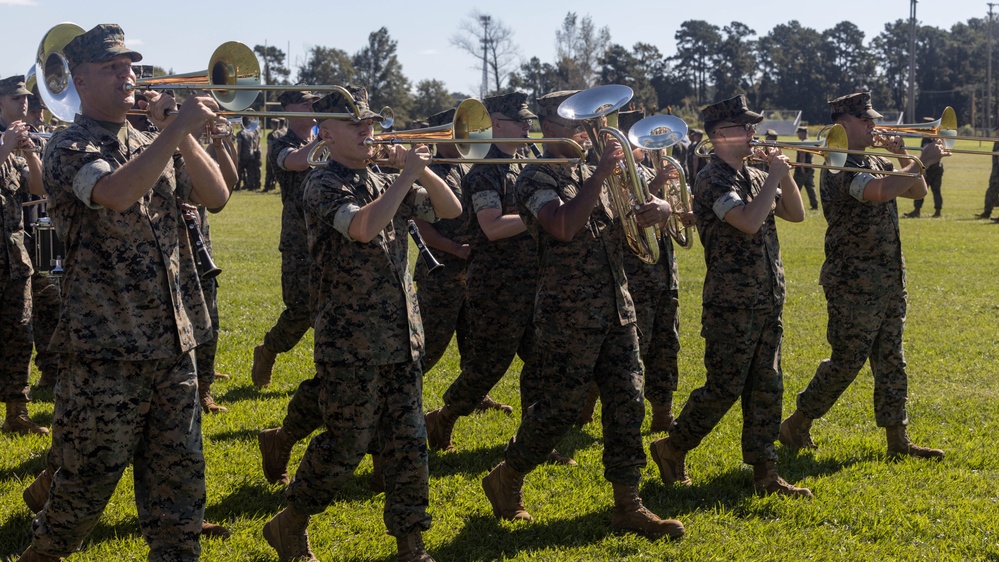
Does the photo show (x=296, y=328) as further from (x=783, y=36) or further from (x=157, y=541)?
(x=783, y=36)

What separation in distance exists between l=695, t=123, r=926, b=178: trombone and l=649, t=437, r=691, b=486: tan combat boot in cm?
172

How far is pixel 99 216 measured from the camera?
3797 millimetres

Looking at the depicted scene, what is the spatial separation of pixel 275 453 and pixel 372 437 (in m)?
1.29

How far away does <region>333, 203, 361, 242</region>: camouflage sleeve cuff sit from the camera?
4.33m

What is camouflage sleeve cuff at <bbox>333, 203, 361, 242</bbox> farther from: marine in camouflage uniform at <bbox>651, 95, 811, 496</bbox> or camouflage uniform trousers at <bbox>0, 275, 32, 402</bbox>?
camouflage uniform trousers at <bbox>0, 275, 32, 402</bbox>

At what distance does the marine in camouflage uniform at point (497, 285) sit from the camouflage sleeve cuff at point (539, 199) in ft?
3.45

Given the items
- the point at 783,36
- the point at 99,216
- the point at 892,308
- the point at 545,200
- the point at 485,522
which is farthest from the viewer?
the point at 783,36

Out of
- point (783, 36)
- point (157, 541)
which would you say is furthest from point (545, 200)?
point (783, 36)

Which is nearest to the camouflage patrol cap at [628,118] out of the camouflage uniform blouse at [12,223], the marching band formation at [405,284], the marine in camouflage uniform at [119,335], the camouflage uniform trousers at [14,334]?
the marching band formation at [405,284]

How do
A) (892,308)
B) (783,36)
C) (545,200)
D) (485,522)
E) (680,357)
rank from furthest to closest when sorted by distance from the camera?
(783,36) < (680,357) < (892,308) < (485,522) < (545,200)

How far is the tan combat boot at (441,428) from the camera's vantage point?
654 centimetres

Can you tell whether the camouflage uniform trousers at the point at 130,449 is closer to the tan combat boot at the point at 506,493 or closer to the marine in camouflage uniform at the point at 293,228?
the tan combat boot at the point at 506,493

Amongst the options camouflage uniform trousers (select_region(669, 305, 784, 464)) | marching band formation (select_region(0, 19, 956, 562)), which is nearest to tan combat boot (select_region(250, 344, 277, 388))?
marching band formation (select_region(0, 19, 956, 562))

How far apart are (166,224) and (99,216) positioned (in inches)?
10.3
